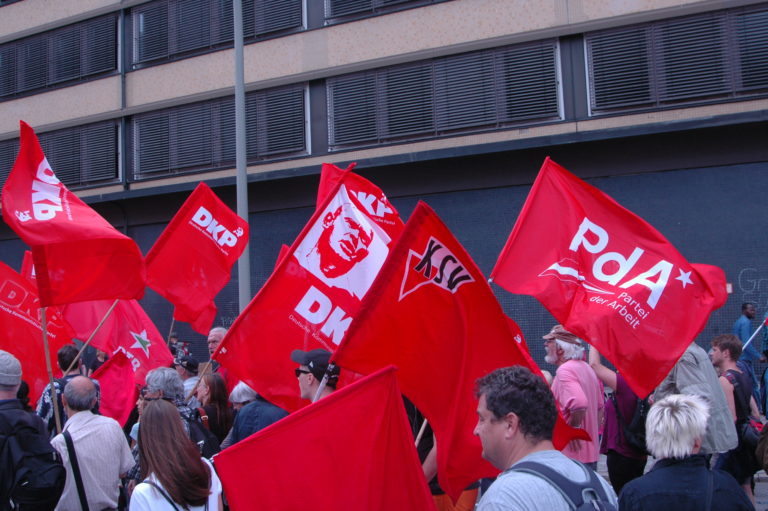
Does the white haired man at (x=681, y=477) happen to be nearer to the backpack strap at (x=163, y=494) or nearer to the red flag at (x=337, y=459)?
the red flag at (x=337, y=459)

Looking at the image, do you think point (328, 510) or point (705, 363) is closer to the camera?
point (328, 510)

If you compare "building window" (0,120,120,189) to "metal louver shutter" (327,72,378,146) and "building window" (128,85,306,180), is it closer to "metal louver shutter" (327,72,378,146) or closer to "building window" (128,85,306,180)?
"building window" (128,85,306,180)

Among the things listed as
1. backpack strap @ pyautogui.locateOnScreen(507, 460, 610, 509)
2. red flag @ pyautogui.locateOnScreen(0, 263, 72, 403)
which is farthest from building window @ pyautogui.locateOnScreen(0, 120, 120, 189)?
backpack strap @ pyautogui.locateOnScreen(507, 460, 610, 509)

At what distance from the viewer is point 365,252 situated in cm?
592

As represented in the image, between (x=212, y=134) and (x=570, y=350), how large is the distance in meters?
12.8

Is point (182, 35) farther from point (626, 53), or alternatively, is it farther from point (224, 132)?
point (626, 53)

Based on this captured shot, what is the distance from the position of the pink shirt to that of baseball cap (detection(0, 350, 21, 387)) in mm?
3906

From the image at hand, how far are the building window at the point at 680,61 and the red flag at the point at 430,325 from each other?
34.5ft

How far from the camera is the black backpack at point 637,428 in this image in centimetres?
613

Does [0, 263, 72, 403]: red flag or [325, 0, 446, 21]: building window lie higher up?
[325, 0, 446, 21]: building window

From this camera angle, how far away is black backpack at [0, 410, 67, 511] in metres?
4.49

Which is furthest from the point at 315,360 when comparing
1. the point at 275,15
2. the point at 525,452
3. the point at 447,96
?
the point at 275,15

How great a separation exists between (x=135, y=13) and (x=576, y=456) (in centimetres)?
1689

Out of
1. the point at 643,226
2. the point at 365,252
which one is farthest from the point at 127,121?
the point at 643,226
